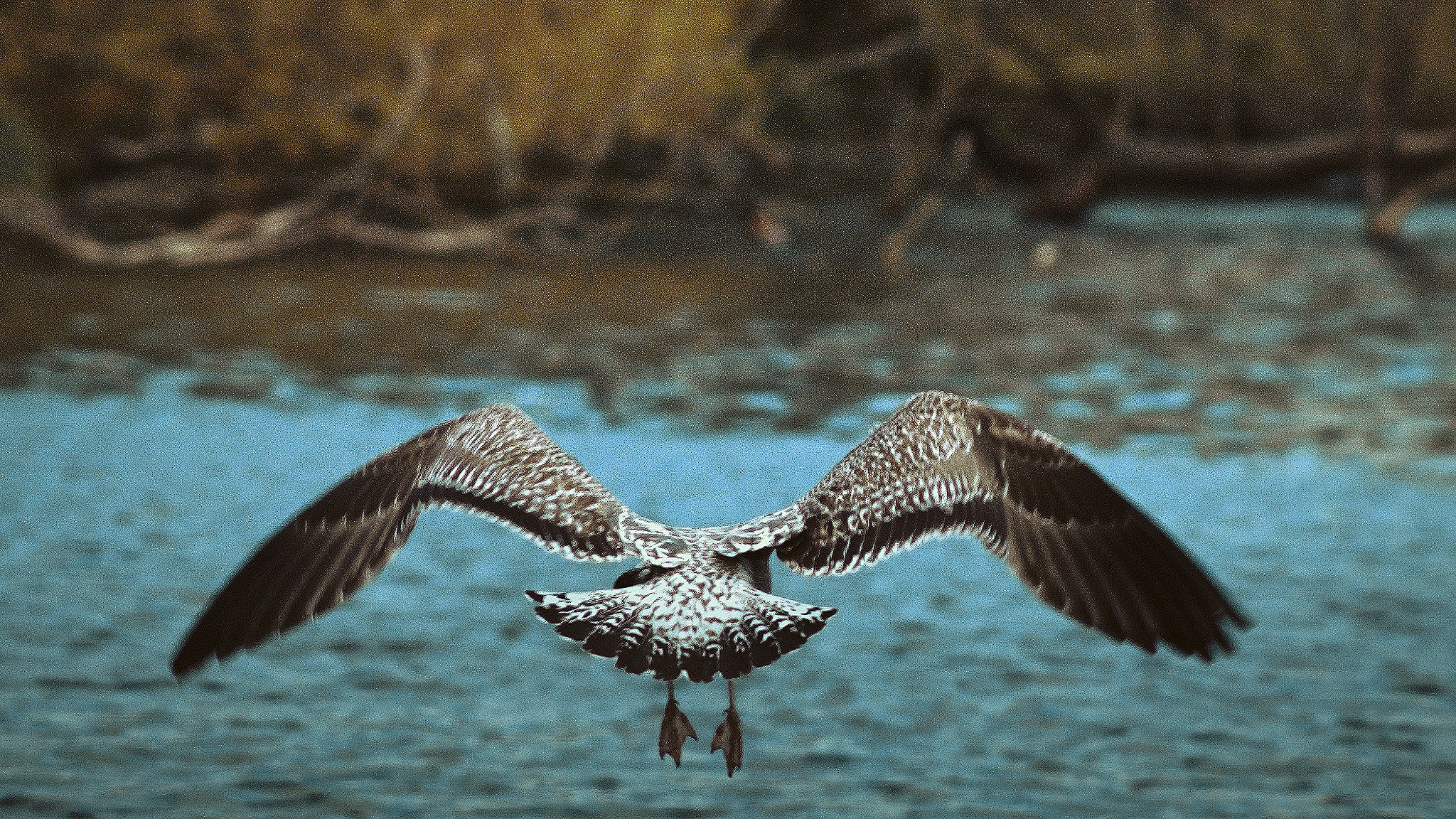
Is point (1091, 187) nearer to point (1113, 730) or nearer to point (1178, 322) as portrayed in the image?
point (1178, 322)

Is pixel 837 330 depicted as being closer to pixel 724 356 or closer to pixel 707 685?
pixel 724 356

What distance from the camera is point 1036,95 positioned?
142ft

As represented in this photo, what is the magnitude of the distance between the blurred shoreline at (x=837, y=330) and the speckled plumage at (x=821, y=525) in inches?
813

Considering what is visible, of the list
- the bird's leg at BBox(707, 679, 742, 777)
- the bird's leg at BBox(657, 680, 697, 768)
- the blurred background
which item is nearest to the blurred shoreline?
the blurred background

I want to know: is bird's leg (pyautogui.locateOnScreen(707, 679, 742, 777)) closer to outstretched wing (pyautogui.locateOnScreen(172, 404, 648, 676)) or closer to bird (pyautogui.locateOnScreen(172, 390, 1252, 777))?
bird (pyautogui.locateOnScreen(172, 390, 1252, 777))

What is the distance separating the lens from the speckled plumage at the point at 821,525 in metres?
7.93

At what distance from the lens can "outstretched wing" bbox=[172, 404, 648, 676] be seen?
8047mm

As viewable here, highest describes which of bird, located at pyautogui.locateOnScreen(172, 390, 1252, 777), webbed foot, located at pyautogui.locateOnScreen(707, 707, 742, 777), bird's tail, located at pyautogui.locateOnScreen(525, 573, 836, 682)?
bird, located at pyautogui.locateOnScreen(172, 390, 1252, 777)

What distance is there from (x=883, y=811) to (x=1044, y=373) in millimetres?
15109

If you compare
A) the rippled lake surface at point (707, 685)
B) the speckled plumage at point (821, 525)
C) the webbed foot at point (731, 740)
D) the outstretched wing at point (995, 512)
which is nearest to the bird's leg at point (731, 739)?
the webbed foot at point (731, 740)

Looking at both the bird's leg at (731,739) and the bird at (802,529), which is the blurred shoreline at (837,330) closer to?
the bird at (802,529)

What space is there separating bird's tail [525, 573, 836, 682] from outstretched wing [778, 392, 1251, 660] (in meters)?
0.87

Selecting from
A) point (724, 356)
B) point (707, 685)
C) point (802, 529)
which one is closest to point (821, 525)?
point (802, 529)

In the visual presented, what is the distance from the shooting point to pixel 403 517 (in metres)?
8.38
